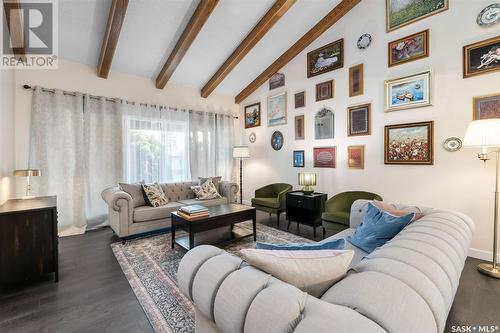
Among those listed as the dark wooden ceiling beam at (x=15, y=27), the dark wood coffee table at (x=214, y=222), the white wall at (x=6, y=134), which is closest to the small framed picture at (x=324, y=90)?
the dark wood coffee table at (x=214, y=222)

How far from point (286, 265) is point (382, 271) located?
38cm

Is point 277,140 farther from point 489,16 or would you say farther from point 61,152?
point 61,152

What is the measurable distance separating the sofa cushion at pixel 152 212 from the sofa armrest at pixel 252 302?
2633 mm

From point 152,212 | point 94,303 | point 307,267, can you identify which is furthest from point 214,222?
point 307,267

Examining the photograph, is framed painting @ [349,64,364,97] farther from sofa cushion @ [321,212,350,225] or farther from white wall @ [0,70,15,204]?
white wall @ [0,70,15,204]

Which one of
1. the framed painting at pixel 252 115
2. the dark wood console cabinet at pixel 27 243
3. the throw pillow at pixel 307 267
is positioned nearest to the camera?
the throw pillow at pixel 307 267

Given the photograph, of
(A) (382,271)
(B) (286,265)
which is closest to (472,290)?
(A) (382,271)

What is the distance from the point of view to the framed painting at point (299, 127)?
466 centimetres

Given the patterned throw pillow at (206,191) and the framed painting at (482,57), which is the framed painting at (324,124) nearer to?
the framed painting at (482,57)

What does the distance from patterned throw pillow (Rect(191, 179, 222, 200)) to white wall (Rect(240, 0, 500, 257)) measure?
162 cm

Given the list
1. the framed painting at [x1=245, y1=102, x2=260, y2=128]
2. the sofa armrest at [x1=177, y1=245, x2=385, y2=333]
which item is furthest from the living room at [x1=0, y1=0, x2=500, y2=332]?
the framed painting at [x1=245, y1=102, x2=260, y2=128]

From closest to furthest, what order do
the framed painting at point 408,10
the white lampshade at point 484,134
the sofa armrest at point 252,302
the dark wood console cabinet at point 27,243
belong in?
the sofa armrest at point 252,302 → the dark wood console cabinet at point 27,243 → the white lampshade at point 484,134 → the framed painting at point 408,10

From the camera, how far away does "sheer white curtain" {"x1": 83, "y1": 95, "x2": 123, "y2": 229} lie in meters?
3.98

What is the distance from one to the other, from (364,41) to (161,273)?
4.32m
